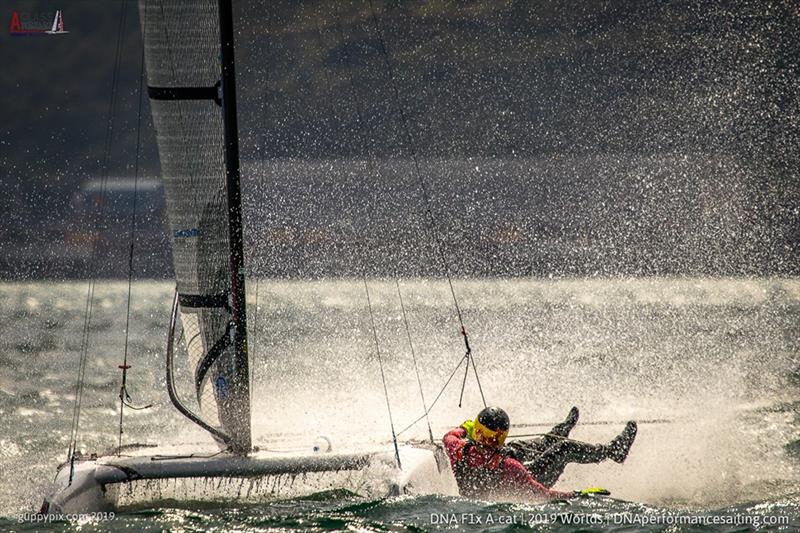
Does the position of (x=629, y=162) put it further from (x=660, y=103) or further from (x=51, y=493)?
(x=51, y=493)

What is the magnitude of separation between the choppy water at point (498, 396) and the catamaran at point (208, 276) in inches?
11.5

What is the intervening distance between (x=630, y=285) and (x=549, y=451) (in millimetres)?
20116

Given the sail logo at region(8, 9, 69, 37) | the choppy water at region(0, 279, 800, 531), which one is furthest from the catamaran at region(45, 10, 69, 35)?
the choppy water at region(0, 279, 800, 531)

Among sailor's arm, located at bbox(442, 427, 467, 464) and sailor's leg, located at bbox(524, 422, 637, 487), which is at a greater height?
sailor's arm, located at bbox(442, 427, 467, 464)

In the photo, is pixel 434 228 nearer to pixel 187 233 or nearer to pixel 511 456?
pixel 511 456

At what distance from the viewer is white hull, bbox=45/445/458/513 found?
22.3ft

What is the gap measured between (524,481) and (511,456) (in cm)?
65

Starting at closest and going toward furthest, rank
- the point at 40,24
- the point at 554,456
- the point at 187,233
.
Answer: the point at 187,233, the point at 554,456, the point at 40,24

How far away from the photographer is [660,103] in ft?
147

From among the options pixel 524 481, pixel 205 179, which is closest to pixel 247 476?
pixel 524 481

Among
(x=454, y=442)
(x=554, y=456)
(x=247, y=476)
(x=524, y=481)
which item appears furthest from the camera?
(x=554, y=456)

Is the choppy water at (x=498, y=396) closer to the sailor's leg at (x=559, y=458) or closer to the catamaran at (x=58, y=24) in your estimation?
the sailor's leg at (x=559, y=458)

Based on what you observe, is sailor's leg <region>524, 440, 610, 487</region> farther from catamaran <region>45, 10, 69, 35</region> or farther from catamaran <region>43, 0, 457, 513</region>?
catamaran <region>45, 10, 69, 35</region>

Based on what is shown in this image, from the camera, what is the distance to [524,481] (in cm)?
672
